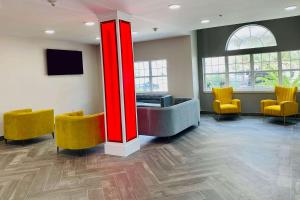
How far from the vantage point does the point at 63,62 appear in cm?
773

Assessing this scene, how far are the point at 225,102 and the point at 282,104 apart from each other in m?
1.70

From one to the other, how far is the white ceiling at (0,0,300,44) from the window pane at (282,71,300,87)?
7.71 feet

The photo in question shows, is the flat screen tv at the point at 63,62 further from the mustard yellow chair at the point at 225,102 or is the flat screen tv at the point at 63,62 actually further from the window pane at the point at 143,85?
the mustard yellow chair at the point at 225,102

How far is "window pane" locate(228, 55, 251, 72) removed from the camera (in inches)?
315

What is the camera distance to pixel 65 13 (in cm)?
446

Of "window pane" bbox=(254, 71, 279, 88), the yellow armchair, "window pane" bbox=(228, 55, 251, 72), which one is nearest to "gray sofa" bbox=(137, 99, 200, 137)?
the yellow armchair

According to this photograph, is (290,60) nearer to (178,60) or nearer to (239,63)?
(239,63)

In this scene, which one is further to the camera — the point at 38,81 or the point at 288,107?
the point at 38,81

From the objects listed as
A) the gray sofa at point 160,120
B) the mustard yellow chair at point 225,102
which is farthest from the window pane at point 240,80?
the gray sofa at point 160,120

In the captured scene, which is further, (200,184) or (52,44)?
(52,44)

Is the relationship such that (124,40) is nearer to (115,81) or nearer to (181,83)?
(115,81)

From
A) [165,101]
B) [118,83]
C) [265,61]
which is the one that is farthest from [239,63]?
[118,83]

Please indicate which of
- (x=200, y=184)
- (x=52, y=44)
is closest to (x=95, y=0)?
(x=200, y=184)

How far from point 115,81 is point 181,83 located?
12.8 feet
